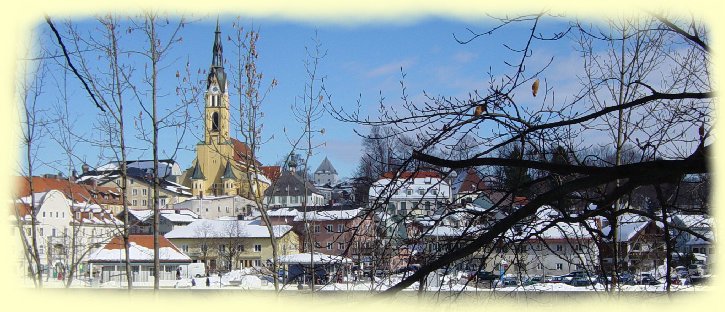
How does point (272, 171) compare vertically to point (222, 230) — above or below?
above

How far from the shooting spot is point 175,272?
33.2 metres

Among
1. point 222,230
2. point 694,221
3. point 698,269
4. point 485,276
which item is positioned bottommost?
point 222,230

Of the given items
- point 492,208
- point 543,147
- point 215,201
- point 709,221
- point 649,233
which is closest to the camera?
point 492,208

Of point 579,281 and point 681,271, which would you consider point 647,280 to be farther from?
point 681,271

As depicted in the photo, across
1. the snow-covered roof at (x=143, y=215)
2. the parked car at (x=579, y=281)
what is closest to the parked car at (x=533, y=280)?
the parked car at (x=579, y=281)

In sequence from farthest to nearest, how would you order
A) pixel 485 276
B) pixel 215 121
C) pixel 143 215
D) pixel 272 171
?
pixel 143 215
pixel 272 171
pixel 215 121
pixel 485 276

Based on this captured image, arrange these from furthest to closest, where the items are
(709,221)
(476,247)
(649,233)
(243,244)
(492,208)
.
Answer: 1. (243,244)
2. (649,233)
3. (709,221)
4. (492,208)
5. (476,247)

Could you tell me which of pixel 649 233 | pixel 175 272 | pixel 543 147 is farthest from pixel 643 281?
pixel 175 272

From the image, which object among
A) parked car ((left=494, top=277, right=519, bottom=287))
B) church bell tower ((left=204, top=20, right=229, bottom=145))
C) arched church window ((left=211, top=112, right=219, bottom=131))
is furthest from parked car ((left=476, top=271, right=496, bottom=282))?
arched church window ((left=211, top=112, right=219, bottom=131))

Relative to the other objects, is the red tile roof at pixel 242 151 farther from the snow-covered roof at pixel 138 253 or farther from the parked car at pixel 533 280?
the snow-covered roof at pixel 138 253

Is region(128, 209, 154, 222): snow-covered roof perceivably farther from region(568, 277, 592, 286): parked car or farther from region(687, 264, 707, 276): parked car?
region(687, 264, 707, 276): parked car

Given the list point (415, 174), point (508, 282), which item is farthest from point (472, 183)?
point (508, 282)

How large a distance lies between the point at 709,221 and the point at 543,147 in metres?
1.52

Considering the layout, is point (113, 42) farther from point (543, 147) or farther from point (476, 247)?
point (476, 247)
